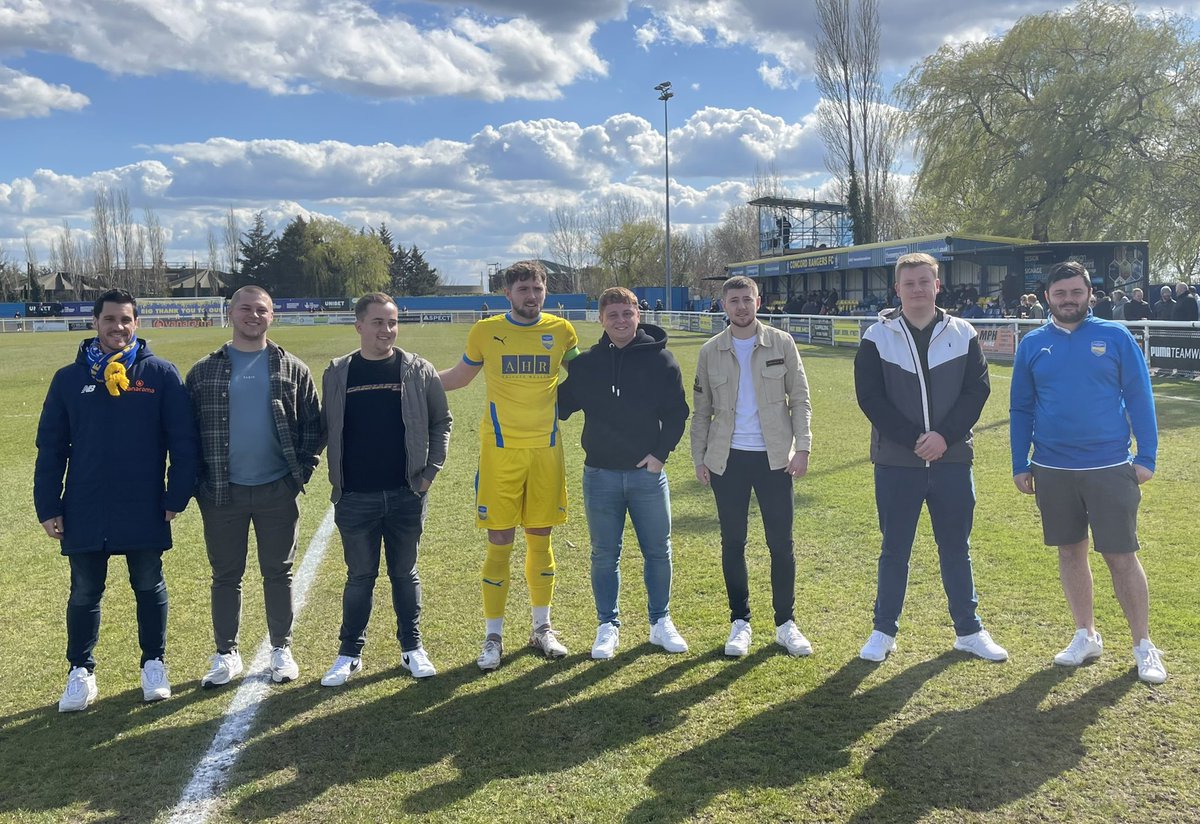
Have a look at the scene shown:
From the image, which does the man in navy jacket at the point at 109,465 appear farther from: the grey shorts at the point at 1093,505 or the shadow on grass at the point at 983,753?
the grey shorts at the point at 1093,505

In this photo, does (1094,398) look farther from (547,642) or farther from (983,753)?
(547,642)

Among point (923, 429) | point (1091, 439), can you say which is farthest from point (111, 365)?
point (1091, 439)

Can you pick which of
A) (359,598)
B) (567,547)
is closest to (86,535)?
(359,598)

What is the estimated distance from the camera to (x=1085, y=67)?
95.9 ft

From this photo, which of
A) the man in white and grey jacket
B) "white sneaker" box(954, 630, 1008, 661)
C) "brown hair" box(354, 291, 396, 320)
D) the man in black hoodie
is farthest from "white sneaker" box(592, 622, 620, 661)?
"brown hair" box(354, 291, 396, 320)

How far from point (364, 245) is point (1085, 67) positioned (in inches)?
2493

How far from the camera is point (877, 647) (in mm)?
4289

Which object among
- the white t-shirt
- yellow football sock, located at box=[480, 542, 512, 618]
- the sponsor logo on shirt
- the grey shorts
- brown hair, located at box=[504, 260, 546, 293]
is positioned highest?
brown hair, located at box=[504, 260, 546, 293]

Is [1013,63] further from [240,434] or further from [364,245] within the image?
[364,245]

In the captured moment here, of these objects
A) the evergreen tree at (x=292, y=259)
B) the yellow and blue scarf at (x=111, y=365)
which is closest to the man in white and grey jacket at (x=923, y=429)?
the yellow and blue scarf at (x=111, y=365)

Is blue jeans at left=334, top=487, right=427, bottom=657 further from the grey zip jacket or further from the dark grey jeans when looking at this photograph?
the dark grey jeans

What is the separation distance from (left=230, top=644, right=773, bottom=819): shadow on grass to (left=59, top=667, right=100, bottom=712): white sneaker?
0.88 m

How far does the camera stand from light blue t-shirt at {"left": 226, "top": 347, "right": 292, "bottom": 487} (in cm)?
414

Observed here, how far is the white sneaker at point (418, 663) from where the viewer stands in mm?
4250
